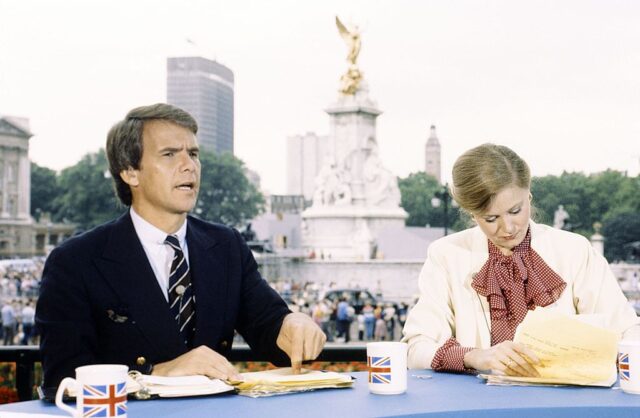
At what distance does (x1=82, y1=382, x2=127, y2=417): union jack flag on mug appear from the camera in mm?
1753

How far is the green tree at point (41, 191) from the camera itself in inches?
2366

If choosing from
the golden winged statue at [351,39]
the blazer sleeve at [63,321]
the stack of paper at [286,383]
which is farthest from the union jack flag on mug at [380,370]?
the golden winged statue at [351,39]

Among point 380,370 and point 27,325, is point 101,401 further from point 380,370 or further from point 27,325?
point 27,325

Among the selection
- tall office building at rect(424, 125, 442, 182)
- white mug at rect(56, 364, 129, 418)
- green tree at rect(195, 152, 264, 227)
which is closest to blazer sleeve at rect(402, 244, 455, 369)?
white mug at rect(56, 364, 129, 418)

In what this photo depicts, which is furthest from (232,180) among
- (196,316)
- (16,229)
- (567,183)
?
(196,316)

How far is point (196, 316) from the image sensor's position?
9.67ft

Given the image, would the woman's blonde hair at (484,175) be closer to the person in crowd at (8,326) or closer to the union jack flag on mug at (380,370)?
the union jack flag on mug at (380,370)

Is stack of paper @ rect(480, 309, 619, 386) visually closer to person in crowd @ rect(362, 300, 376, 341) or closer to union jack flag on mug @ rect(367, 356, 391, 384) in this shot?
union jack flag on mug @ rect(367, 356, 391, 384)

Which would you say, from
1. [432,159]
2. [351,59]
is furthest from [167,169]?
[432,159]

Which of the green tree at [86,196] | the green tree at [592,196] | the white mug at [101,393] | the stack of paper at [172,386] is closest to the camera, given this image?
the white mug at [101,393]

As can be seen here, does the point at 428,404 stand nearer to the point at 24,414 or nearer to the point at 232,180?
the point at 24,414

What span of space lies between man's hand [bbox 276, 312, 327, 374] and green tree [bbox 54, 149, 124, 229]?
53.9 metres

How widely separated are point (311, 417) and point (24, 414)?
642 millimetres

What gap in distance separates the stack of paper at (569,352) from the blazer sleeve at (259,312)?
83 centimetres
